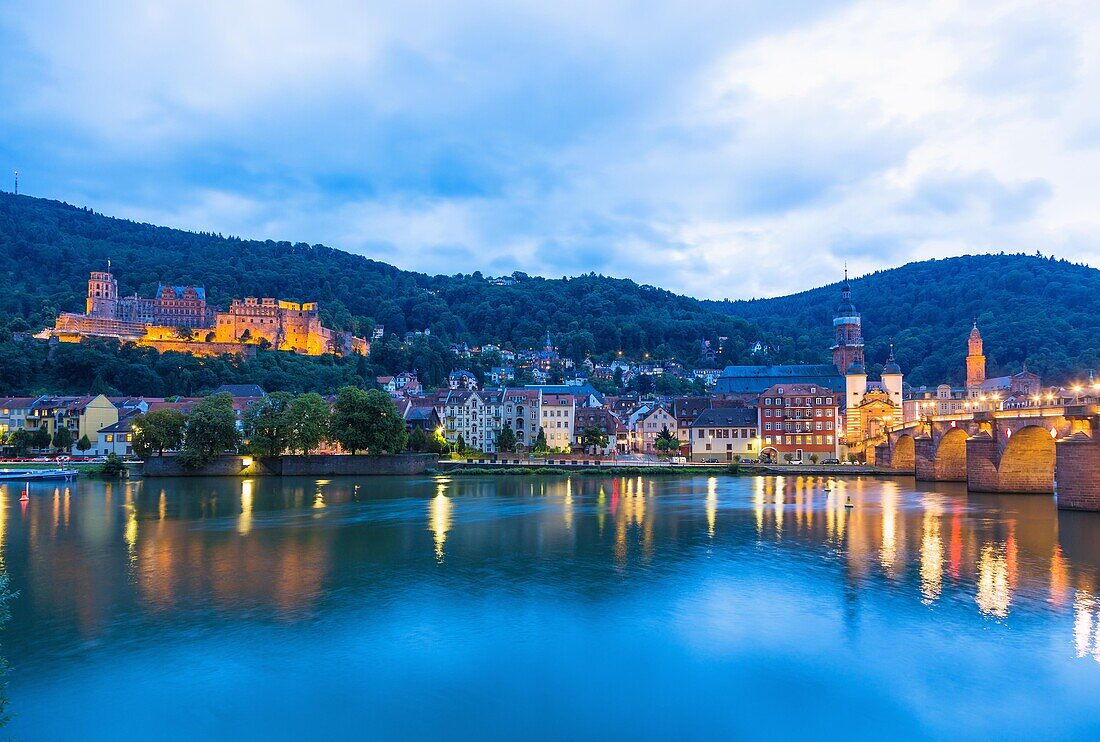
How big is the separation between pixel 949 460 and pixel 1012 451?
11.6 metres

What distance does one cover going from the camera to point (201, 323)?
134 meters

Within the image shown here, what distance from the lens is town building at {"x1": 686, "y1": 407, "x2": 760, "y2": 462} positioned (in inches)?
2857

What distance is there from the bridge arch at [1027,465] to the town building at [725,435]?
28480 mm

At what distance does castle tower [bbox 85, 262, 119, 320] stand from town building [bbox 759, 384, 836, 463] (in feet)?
358

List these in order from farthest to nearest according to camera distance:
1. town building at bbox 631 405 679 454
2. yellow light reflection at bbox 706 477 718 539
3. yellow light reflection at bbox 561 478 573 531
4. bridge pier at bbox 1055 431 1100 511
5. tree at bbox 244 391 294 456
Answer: town building at bbox 631 405 679 454
tree at bbox 244 391 294 456
bridge pier at bbox 1055 431 1100 511
yellow light reflection at bbox 561 478 573 531
yellow light reflection at bbox 706 477 718 539

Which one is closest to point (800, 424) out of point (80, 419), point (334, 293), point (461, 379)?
point (461, 379)

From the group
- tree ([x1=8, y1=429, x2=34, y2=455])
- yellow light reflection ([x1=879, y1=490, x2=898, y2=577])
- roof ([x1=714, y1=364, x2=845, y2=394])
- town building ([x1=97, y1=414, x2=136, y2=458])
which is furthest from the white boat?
roof ([x1=714, y1=364, x2=845, y2=394])

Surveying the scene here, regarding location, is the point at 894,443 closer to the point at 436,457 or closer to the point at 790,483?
the point at 790,483

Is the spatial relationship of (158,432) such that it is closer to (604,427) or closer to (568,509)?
(568,509)

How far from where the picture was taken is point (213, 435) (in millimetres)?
57594

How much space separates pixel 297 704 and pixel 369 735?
73.6 inches

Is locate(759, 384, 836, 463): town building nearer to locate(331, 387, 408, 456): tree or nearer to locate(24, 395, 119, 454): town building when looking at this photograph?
locate(331, 387, 408, 456): tree

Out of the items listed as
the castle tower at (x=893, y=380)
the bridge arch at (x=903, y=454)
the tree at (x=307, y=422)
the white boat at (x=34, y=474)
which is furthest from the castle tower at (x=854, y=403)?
the white boat at (x=34, y=474)

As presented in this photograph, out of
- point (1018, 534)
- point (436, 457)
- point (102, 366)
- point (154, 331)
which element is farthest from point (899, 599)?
point (154, 331)
